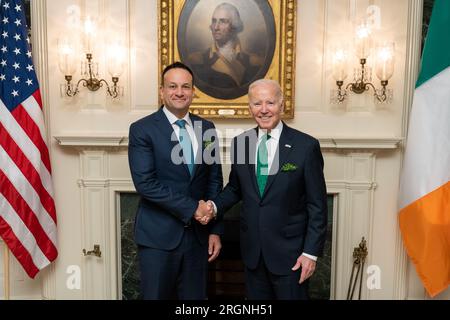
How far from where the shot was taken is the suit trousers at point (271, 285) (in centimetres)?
193

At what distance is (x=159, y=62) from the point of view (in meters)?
2.94

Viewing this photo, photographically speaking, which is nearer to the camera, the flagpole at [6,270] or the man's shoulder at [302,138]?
the man's shoulder at [302,138]

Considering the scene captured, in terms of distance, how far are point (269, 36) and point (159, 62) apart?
78 centimetres

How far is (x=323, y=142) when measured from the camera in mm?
2918

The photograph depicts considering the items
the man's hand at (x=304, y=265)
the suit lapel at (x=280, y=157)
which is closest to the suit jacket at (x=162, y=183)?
the suit lapel at (x=280, y=157)

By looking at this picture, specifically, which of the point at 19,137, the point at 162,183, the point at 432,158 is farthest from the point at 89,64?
the point at 432,158

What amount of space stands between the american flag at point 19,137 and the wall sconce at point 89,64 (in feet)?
0.70

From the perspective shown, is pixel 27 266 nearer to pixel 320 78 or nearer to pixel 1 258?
pixel 1 258

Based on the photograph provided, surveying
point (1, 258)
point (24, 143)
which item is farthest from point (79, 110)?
point (1, 258)

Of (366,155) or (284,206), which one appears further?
(366,155)

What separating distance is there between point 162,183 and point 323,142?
1.32 meters

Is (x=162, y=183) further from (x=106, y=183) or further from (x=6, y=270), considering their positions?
(x=6, y=270)

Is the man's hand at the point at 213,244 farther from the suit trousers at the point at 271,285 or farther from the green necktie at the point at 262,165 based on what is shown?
the green necktie at the point at 262,165

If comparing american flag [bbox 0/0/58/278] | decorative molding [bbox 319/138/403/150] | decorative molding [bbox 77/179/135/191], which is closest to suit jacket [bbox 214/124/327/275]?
decorative molding [bbox 319/138/403/150]
